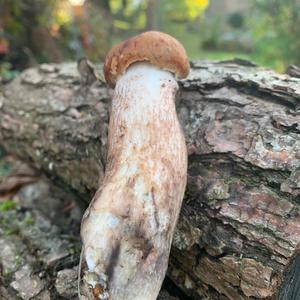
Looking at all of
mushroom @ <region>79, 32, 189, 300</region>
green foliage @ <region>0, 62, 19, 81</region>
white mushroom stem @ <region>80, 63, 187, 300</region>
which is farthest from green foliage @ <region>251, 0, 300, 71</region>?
white mushroom stem @ <region>80, 63, 187, 300</region>

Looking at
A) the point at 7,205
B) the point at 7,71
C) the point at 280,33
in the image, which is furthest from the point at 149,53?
the point at 280,33

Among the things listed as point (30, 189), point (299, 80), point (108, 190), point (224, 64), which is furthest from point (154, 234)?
point (30, 189)

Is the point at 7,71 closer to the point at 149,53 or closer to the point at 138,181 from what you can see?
the point at 149,53

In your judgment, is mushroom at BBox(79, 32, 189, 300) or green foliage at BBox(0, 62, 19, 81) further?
green foliage at BBox(0, 62, 19, 81)

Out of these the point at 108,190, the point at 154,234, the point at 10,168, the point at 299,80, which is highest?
the point at 299,80

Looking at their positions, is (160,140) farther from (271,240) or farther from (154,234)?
(271,240)

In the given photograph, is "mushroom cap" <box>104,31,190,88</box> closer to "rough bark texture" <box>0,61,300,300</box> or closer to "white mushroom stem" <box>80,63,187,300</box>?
"white mushroom stem" <box>80,63,187,300</box>

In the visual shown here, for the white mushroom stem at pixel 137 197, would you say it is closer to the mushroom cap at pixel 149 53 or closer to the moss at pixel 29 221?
the mushroom cap at pixel 149 53
